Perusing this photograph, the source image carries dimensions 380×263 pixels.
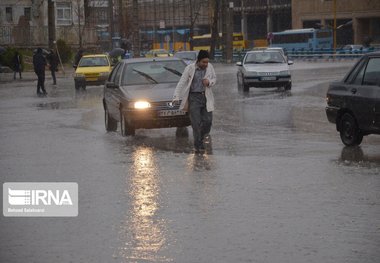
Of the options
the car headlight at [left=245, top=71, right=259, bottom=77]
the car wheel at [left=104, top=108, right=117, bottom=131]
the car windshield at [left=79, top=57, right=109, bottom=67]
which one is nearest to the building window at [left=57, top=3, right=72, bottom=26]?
the car windshield at [left=79, top=57, right=109, bottom=67]

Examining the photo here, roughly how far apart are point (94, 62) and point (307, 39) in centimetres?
5025

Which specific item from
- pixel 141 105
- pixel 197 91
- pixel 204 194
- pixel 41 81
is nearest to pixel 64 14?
pixel 41 81

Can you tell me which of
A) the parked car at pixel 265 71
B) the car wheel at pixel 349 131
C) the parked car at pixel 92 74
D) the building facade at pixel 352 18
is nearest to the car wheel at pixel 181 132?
the car wheel at pixel 349 131

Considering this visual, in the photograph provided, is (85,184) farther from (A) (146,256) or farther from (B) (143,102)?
(B) (143,102)

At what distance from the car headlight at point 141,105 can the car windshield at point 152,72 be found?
1289 millimetres

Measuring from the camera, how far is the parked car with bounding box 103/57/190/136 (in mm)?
16297

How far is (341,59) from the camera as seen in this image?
6950 centimetres

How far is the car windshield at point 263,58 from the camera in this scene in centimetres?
3156

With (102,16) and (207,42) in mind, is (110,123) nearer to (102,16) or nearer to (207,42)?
(207,42)

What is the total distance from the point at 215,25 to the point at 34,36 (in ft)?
54.6

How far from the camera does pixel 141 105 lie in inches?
643

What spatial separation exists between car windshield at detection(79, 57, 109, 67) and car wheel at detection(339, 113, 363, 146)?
80.2 ft

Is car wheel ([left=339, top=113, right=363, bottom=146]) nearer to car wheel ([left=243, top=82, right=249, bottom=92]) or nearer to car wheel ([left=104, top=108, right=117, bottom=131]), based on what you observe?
car wheel ([left=104, top=108, right=117, bottom=131])

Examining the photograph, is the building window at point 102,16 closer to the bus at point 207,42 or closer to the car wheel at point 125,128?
the bus at point 207,42
